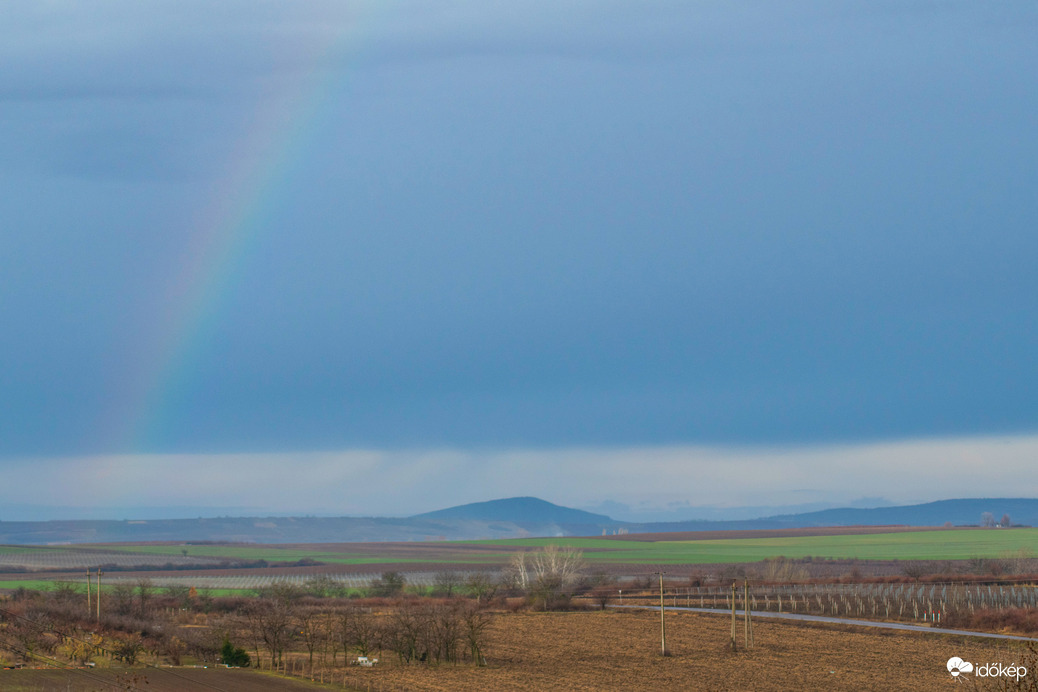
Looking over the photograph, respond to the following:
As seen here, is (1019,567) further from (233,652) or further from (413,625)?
(233,652)

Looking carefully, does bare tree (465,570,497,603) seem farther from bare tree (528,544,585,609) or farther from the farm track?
the farm track

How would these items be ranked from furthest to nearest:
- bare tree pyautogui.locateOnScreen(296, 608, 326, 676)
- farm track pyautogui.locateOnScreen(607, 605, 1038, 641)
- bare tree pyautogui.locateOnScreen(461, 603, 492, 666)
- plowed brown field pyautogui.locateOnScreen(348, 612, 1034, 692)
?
farm track pyautogui.locateOnScreen(607, 605, 1038, 641) → bare tree pyautogui.locateOnScreen(461, 603, 492, 666) → bare tree pyautogui.locateOnScreen(296, 608, 326, 676) → plowed brown field pyautogui.locateOnScreen(348, 612, 1034, 692)

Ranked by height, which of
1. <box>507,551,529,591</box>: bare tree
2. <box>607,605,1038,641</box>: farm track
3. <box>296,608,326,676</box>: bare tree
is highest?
<box>296,608,326,676</box>: bare tree

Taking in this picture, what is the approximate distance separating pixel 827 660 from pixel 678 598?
60.8 meters

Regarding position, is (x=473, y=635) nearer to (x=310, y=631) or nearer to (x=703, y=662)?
(x=310, y=631)

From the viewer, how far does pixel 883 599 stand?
10762cm

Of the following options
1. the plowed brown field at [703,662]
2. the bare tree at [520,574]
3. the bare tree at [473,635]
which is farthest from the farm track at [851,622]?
the bare tree at [520,574]

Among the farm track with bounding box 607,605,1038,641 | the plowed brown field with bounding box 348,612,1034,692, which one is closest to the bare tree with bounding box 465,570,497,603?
the farm track with bounding box 607,605,1038,641

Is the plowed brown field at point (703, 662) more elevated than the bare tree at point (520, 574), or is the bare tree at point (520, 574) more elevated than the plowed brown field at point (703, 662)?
the plowed brown field at point (703, 662)

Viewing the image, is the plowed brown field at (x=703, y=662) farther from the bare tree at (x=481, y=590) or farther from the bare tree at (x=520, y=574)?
the bare tree at (x=520, y=574)

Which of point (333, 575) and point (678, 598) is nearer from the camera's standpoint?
point (678, 598)

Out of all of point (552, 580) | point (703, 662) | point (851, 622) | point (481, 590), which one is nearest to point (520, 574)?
point (552, 580)

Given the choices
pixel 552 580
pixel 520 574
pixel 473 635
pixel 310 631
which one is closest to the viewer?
pixel 310 631

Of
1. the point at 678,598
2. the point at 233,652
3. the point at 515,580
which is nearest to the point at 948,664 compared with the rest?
the point at 233,652
